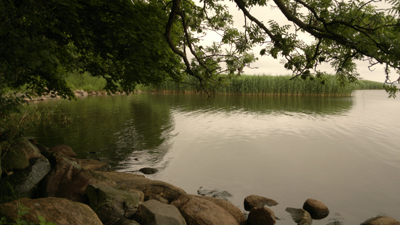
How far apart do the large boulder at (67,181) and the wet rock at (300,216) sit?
3381 mm

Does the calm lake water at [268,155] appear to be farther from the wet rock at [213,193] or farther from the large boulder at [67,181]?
the large boulder at [67,181]

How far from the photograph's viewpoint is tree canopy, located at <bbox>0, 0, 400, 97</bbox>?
4090mm

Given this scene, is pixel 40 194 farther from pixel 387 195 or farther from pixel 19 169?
pixel 387 195

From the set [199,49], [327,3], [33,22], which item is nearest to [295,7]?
[327,3]

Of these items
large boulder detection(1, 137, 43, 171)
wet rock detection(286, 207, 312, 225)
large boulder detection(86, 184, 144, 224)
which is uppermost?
large boulder detection(1, 137, 43, 171)

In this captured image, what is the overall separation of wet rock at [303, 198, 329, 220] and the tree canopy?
97.5 inches

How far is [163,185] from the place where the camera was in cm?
489

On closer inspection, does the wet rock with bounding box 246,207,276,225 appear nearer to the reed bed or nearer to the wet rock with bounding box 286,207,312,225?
the wet rock with bounding box 286,207,312,225

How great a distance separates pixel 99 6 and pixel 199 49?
9.51ft

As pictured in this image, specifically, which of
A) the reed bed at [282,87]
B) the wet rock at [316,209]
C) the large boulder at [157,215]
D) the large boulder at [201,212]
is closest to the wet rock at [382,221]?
the wet rock at [316,209]

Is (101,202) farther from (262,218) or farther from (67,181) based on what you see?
(262,218)

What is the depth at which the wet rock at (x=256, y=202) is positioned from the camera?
202 inches

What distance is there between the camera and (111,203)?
12.3 feet

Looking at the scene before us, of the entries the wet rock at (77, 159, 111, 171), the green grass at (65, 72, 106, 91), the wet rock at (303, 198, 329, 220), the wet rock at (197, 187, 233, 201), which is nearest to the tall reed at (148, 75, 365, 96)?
the green grass at (65, 72, 106, 91)
